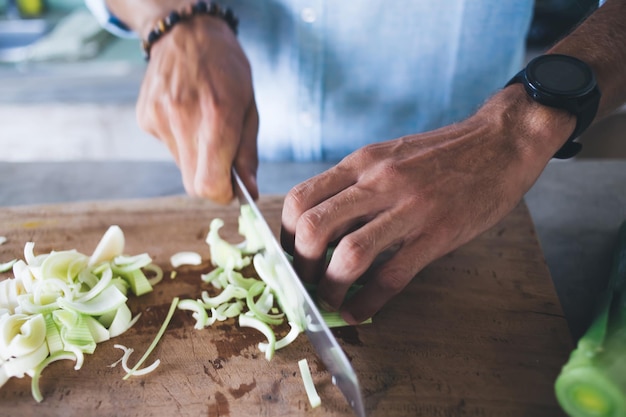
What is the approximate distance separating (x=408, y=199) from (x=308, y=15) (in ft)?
2.48

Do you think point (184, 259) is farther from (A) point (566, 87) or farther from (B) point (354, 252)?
(A) point (566, 87)

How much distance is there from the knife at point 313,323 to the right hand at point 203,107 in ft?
0.38

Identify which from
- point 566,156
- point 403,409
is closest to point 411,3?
point 566,156

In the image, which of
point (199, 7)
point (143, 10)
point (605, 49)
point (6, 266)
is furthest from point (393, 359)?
point (143, 10)

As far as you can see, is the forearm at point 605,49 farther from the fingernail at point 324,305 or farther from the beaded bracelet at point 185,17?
the beaded bracelet at point 185,17

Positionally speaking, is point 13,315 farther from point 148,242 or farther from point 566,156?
point 566,156

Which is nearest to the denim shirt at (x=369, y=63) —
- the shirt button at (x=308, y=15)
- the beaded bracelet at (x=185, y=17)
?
the shirt button at (x=308, y=15)

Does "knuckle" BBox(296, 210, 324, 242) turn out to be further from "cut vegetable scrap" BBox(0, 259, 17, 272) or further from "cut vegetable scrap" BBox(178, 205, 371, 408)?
"cut vegetable scrap" BBox(0, 259, 17, 272)

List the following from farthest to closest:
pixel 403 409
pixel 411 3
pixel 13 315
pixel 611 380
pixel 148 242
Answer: pixel 411 3, pixel 148 242, pixel 13 315, pixel 403 409, pixel 611 380

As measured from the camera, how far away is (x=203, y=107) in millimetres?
1152

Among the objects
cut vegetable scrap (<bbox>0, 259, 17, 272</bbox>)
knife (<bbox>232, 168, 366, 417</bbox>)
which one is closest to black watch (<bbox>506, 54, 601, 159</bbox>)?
knife (<bbox>232, 168, 366, 417</bbox>)

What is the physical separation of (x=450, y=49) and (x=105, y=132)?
5.26ft

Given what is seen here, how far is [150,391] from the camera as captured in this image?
88cm

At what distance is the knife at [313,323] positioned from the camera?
0.76 meters
